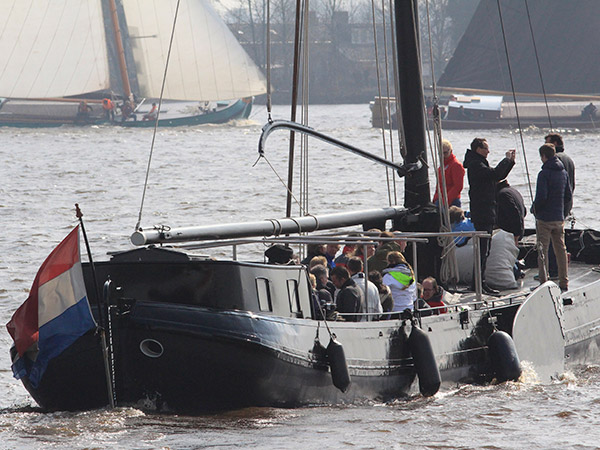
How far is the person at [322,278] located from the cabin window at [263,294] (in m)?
1.90

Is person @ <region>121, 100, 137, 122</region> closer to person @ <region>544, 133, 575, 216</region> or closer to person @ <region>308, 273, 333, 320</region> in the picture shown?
person @ <region>544, 133, 575, 216</region>

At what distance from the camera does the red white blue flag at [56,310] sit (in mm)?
8961

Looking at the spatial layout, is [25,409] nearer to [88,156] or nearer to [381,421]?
[381,421]

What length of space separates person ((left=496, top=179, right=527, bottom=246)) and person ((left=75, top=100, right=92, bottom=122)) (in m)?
69.6

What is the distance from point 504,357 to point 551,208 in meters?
2.59

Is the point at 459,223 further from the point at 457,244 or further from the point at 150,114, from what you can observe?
→ the point at 150,114

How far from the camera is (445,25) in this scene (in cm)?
11662

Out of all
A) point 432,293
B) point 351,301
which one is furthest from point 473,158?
point 351,301

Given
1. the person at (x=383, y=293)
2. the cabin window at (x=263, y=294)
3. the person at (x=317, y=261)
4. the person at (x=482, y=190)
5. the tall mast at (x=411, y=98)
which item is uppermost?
the tall mast at (x=411, y=98)

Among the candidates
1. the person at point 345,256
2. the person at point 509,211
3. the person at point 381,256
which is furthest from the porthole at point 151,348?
the person at point 509,211

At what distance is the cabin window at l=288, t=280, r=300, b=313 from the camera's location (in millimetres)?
9797

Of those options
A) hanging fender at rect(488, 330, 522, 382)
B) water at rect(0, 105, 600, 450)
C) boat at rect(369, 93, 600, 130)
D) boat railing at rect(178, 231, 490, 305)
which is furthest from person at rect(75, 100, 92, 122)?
hanging fender at rect(488, 330, 522, 382)

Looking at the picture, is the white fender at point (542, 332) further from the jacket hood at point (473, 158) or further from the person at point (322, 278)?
the person at point (322, 278)

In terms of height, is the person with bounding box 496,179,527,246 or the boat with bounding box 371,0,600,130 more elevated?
the boat with bounding box 371,0,600,130
